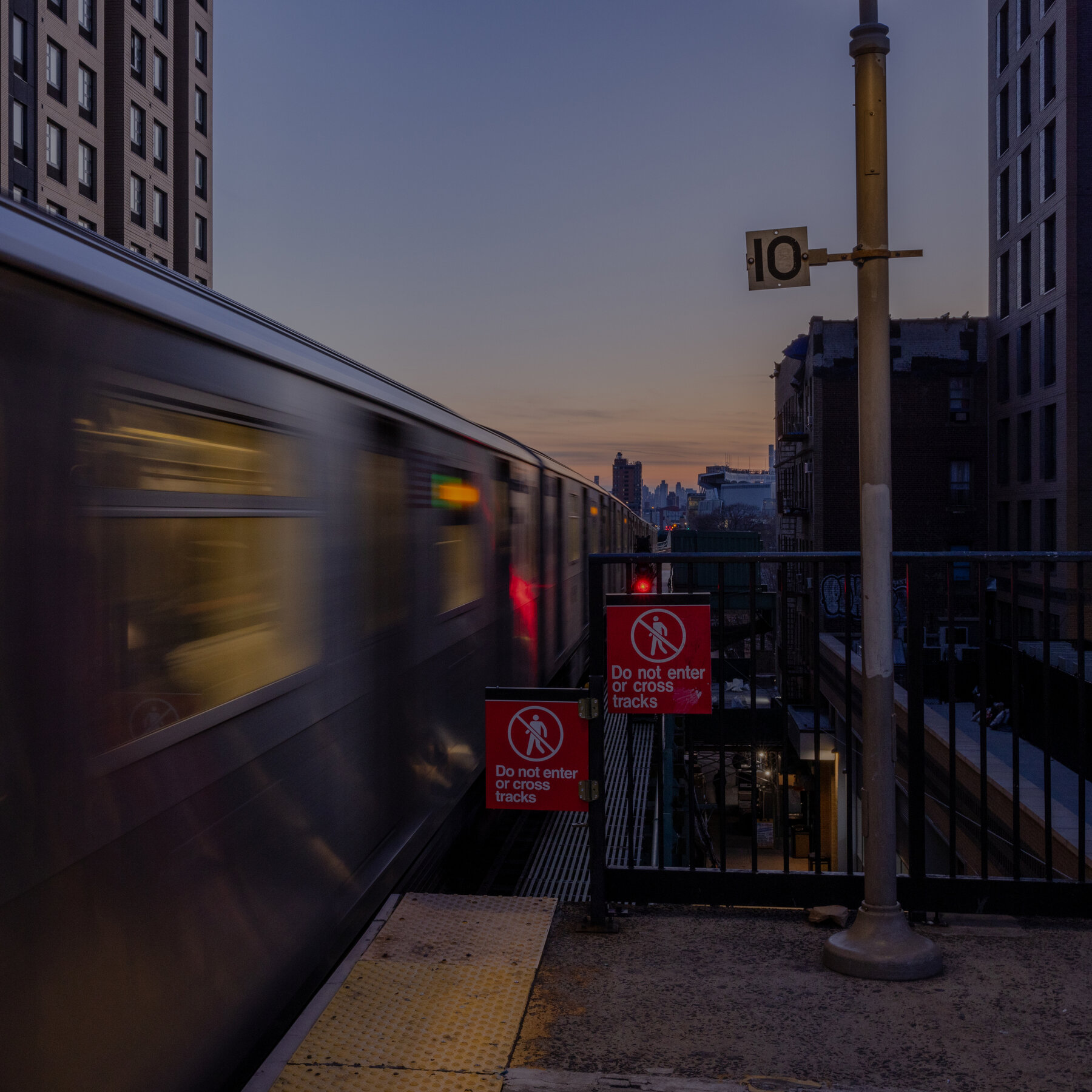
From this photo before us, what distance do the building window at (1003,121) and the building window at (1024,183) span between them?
57.7 inches

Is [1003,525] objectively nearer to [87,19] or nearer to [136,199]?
[136,199]

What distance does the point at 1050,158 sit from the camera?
3216 cm

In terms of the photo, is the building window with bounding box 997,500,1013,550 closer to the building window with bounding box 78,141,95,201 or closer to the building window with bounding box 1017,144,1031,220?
the building window with bounding box 1017,144,1031,220

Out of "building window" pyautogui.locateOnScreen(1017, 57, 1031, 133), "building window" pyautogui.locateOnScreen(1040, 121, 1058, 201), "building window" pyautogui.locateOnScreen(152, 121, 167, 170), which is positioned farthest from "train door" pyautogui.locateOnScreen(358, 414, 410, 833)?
"building window" pyautogui.locateOnScreen(152, 121, 167, 170)

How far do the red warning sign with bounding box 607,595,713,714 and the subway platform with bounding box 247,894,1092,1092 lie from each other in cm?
101

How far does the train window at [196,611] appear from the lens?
2.72m

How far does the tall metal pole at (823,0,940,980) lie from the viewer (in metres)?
4.04

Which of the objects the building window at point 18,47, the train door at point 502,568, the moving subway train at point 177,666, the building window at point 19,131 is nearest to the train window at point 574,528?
the train door at point 502,568

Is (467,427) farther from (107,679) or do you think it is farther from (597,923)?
(107,679)

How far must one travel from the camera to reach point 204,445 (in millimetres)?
3238

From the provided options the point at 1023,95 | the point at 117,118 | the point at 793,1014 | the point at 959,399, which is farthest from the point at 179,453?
the point at 959,399

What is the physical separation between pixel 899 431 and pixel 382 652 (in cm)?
3928

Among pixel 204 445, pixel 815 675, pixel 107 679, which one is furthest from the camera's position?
pixel 815 675

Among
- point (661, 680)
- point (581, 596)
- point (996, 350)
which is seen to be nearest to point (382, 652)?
point (661, 680)
